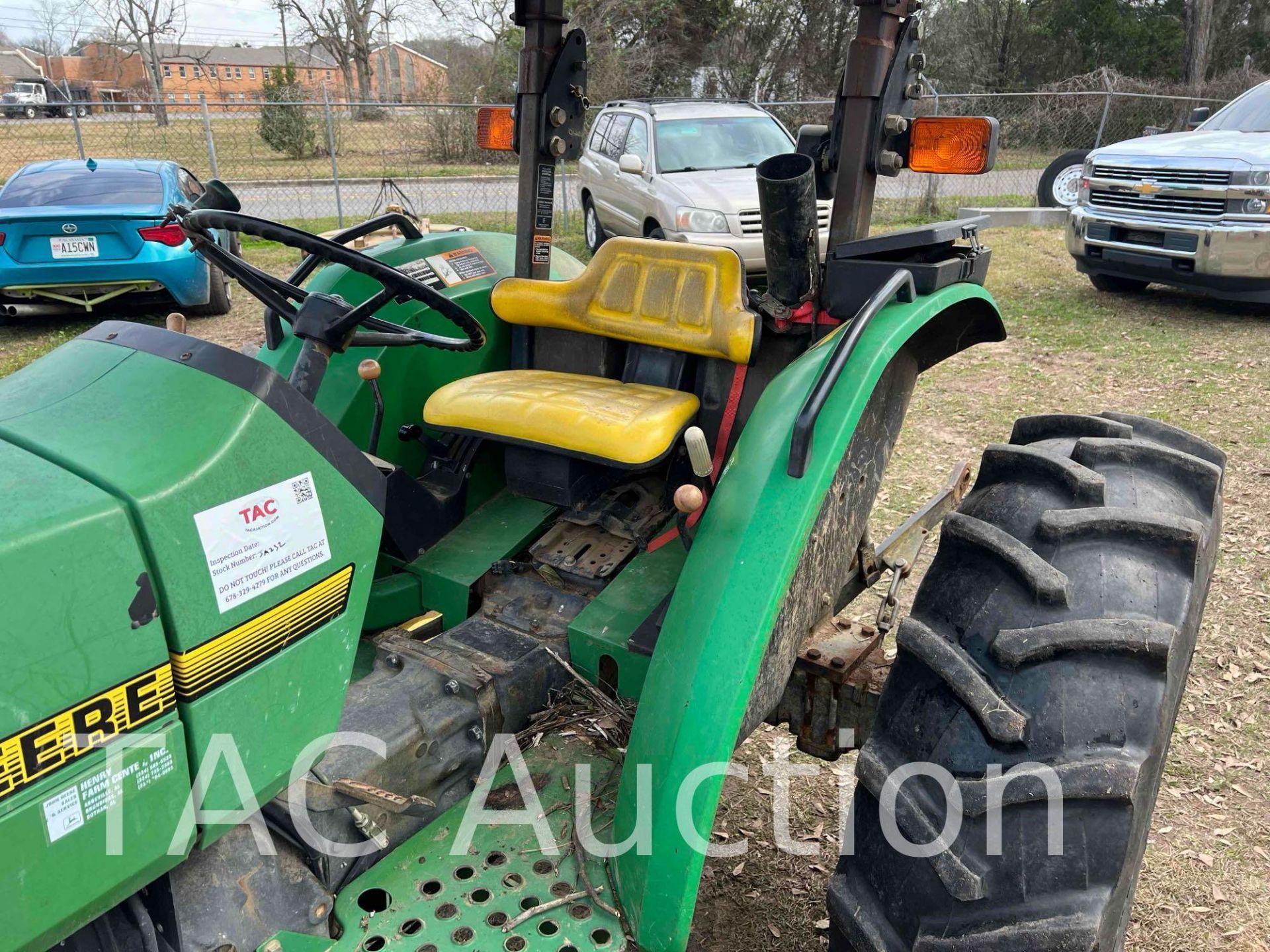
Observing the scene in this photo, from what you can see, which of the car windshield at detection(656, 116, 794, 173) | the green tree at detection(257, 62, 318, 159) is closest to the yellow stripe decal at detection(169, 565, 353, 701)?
the car windshield at detection(656, 116, 794, 173)

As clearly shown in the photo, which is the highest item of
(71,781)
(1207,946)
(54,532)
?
(54,532)

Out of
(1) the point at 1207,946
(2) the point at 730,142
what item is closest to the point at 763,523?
(1) the point at 1207,946

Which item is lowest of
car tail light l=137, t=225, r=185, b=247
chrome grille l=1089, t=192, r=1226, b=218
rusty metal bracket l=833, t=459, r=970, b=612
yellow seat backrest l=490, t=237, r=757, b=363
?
rusty metal bracket l=833, t=459, r=970, b=612

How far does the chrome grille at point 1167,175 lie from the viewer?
6836 millimetres

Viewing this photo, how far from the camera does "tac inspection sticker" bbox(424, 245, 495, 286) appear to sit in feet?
8.92

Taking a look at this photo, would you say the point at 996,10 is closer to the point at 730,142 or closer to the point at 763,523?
the point at 730,142

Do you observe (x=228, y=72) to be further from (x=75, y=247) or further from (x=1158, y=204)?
(x=1158, y=204)

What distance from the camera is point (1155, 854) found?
251cm

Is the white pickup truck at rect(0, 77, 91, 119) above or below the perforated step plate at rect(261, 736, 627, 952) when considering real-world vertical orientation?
above

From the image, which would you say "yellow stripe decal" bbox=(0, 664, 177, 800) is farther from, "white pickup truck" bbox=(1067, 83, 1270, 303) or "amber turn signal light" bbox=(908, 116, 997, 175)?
"white pickup truck" bbox=(1067, 83, 1270, 303)

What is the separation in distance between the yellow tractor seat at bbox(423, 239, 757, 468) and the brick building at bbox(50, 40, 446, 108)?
62.8 feet

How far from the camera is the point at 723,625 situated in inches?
63.6

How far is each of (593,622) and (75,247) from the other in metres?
6.75

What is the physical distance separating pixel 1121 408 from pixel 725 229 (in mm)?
3993
